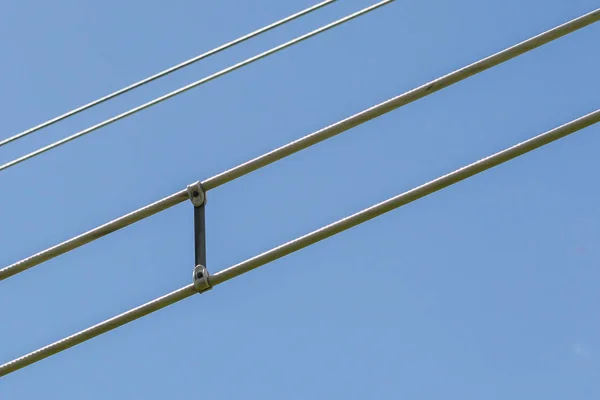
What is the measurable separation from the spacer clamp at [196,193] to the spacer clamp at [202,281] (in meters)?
0.54

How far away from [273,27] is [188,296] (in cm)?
244

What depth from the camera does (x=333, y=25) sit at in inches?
374

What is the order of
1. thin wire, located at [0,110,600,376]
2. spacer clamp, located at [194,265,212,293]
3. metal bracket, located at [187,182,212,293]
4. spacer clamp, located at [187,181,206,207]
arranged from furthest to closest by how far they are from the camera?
1. spacer clamp, located at [187,181,206,207]
2. metal bracket, located at [187,182,212,293]
3. spacer clamp, located at [194,265,212,293]
4. thin wire, located at [0,110,600,376]

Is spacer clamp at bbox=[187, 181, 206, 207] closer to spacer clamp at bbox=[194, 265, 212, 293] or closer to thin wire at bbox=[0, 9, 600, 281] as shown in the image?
thin wire at bbox=[0, 9, 600, 281]

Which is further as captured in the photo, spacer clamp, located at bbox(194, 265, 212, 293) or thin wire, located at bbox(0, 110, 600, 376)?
spacer clamp, located at bbox(194, 265, 212, 293)

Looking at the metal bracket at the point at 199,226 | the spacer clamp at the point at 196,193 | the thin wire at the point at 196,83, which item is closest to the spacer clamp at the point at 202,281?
the metal bracket at the point at 199,226

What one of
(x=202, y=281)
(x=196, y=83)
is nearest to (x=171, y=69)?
(x=196, y=83)

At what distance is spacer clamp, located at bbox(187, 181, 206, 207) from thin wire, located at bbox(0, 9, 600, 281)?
4cm

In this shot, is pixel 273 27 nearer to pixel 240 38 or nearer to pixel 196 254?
pixel 240 38

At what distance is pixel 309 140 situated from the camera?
852cm

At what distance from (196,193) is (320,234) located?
3.73ft

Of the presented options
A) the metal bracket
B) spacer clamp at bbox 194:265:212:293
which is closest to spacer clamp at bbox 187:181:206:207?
the metal bracket

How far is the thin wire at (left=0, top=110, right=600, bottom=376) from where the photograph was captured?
7926 millimetres

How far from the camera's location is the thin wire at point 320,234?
793 cm
